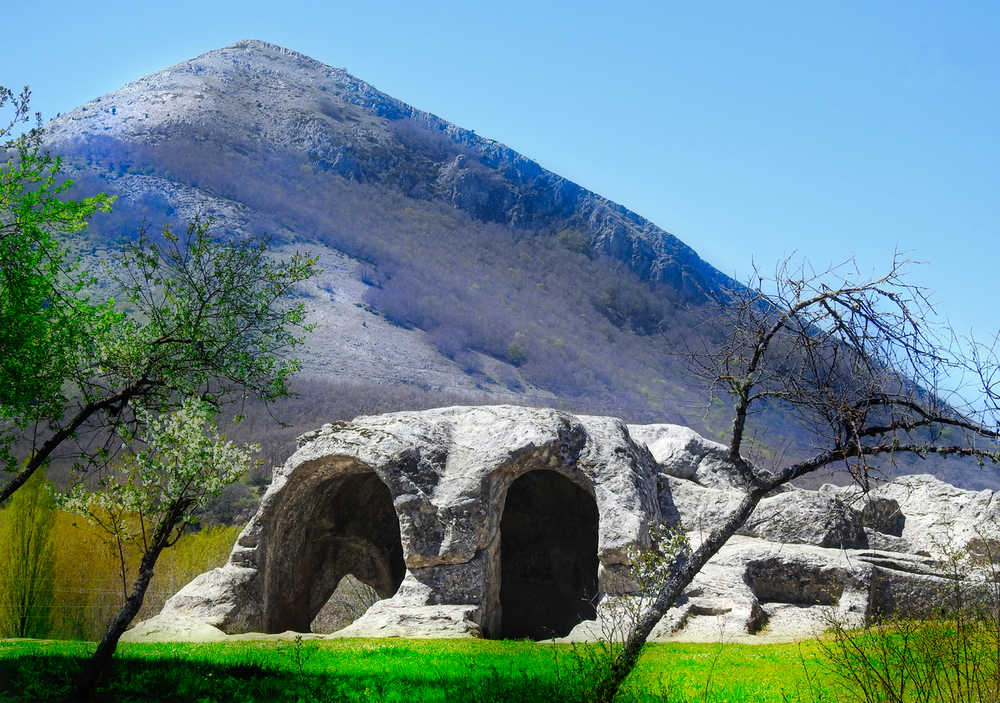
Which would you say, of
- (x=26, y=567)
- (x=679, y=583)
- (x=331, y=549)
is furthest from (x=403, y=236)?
(x=679, y=583)

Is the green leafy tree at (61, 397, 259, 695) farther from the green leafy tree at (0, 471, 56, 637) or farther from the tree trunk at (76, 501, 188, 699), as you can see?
the green leafy tree at (0, 471, 56, 637)

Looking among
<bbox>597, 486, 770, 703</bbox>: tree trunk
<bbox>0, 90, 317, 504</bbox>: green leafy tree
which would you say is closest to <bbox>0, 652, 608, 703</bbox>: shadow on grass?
<bbox>597, 486, 770, 703</bbox>: tree trunk

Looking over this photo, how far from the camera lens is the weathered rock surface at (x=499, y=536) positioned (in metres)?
16.7

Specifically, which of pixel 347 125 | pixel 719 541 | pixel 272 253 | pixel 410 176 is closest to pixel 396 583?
pixel 719 541

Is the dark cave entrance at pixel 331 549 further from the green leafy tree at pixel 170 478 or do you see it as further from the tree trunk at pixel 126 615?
the tree trunk at pixel 126 615

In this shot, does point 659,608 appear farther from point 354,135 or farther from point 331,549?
point 354,135

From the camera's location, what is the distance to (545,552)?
2659cm

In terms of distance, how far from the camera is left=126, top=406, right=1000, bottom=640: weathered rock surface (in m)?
16.7

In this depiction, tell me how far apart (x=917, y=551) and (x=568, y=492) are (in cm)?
1032

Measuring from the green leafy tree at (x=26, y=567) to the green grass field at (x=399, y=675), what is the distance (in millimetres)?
18491

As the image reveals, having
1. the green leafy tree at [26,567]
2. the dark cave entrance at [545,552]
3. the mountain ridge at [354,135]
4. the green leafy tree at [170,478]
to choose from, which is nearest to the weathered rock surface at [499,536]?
the dark cave entrance at [545,552]

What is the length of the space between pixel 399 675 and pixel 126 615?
3440 millimetres

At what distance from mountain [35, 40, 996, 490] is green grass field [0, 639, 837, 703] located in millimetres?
43611

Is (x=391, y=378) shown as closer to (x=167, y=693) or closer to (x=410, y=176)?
(x=410, y=176)
